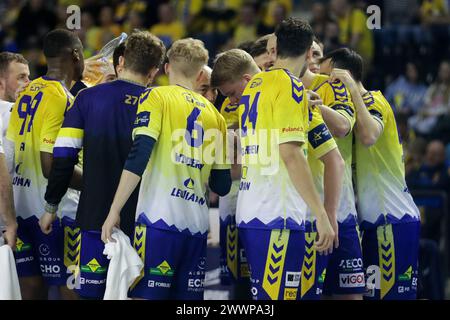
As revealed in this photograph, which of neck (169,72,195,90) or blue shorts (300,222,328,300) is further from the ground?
neck (169,72,195,90)

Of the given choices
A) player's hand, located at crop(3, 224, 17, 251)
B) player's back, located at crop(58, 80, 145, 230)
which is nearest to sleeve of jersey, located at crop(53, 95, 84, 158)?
player's back, located at crop(58, 80, 145, 230)

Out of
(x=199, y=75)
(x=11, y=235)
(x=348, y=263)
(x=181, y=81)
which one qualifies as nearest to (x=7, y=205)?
(x=11, y=235)

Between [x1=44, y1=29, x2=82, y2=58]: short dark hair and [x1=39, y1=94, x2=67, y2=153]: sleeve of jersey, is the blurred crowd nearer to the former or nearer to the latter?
[x1=44, y1=29, x2=82, y2=58]: short dark hair

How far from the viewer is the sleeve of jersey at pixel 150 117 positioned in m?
6.15

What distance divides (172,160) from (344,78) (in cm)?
146

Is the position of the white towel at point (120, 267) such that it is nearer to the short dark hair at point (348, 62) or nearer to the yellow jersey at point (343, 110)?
the yellow jersey at point (343, 110)

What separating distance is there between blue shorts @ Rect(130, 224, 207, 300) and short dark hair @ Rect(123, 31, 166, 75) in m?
1.09

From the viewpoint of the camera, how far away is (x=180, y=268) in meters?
6.39

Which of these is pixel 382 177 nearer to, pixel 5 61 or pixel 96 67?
pixel 96 67

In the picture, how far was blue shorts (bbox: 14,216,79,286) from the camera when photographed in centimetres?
732

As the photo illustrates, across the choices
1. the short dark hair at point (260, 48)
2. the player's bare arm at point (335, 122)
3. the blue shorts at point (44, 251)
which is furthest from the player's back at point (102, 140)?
the short dark hair at point (260, 48)

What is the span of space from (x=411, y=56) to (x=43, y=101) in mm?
8497

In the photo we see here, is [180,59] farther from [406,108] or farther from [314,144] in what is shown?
[406,108]
